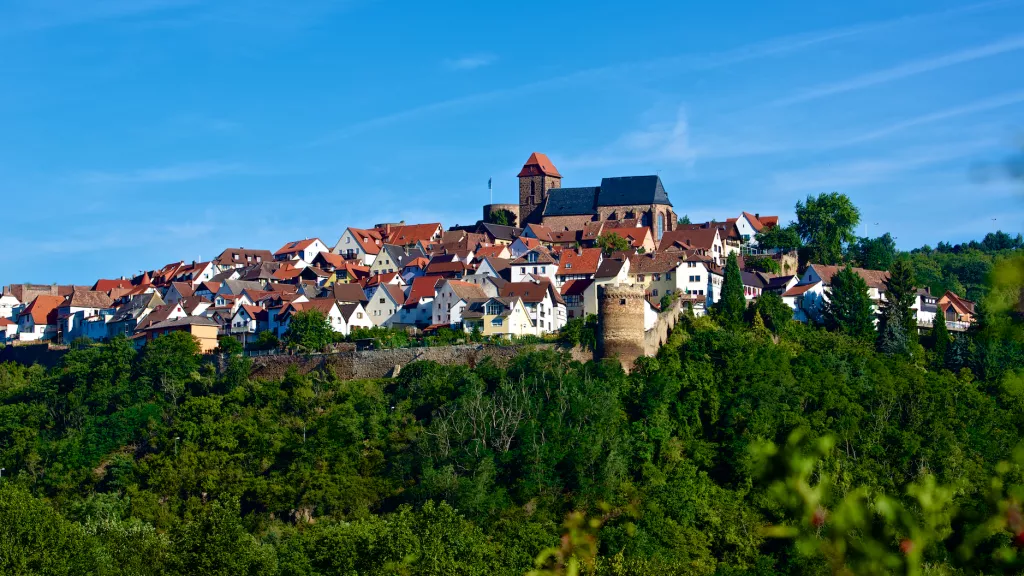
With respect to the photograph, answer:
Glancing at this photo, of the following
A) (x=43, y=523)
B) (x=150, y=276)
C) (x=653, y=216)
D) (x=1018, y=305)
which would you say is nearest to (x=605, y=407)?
(x=43, y=523)

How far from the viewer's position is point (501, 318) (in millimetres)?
63812

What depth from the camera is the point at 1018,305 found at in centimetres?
700

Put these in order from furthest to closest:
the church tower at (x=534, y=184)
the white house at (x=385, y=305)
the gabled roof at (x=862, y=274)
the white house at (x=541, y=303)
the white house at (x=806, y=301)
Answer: the church tower at (x=534, y=184)
the white house at (x=385, y=305)
the gabled roof at (x=862, y=274)
the white house at (x=541, y=303)
the white house at (x=806, y=301)

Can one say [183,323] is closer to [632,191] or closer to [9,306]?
[9,306]

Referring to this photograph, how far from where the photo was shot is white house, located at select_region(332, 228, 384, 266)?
92.8 metres

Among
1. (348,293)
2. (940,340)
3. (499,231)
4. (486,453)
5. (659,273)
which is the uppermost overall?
(499,231)

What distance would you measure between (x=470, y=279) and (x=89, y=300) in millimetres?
27300

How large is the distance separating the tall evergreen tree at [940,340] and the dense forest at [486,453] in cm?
17

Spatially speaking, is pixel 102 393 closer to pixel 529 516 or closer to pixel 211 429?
pixel 211 429

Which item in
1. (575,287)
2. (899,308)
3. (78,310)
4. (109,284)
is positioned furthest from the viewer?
(109,284)

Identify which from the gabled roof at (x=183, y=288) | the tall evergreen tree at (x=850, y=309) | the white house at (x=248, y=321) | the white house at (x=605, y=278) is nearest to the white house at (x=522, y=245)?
the white house at (x=605, y=278)

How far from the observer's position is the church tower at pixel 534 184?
96.5 m

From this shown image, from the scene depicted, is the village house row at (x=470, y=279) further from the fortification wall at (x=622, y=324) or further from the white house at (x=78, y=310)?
the fortification wall at (x=622, y=324)

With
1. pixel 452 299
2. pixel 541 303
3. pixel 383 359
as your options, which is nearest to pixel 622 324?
pixel 541 303
